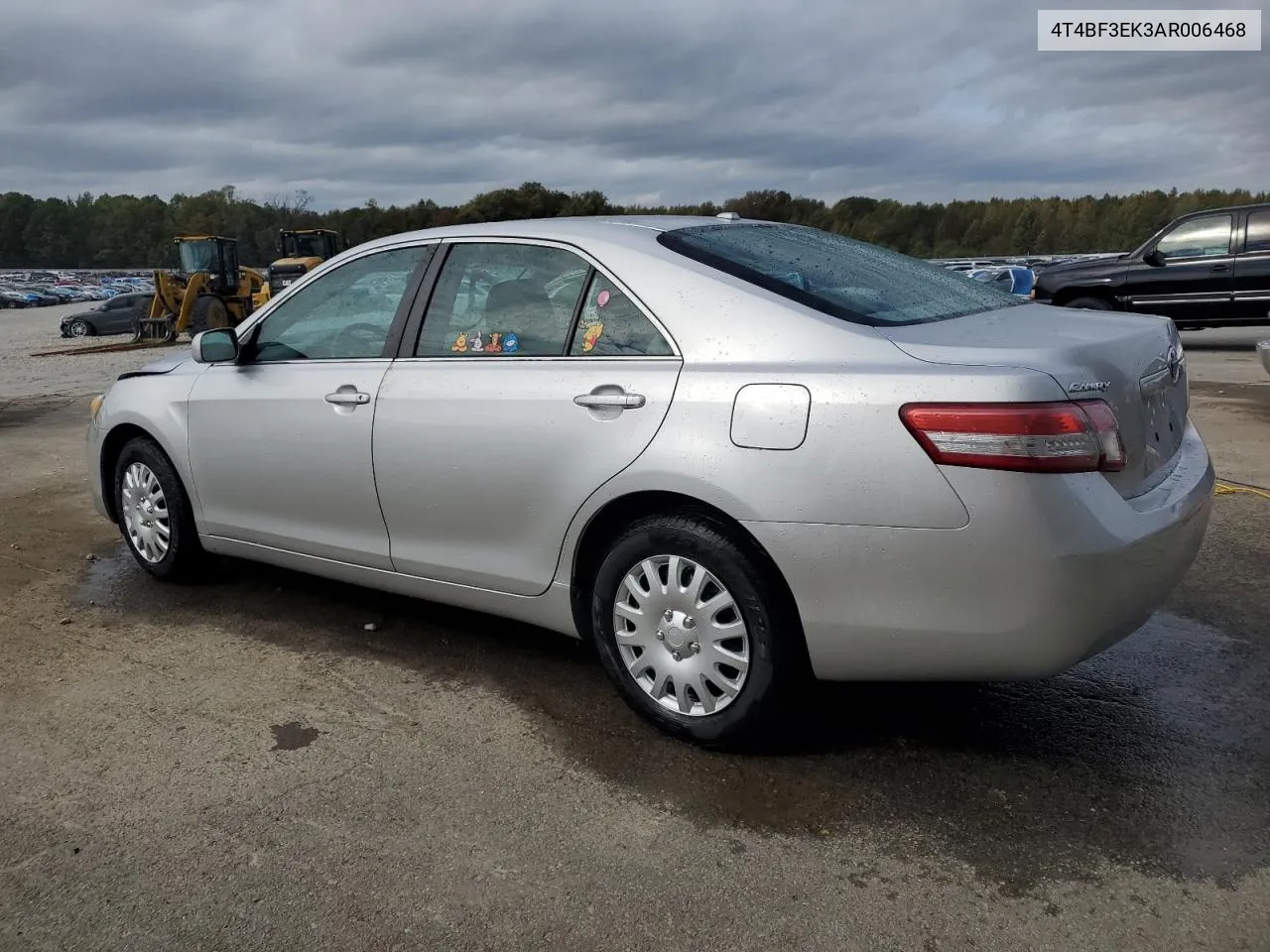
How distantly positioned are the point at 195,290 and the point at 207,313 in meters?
1.19

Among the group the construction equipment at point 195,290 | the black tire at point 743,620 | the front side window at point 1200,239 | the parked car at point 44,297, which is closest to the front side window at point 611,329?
the black tire at point 743,620

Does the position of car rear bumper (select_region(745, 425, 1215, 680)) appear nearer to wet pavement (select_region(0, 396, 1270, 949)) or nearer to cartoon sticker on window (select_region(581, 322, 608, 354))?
wet pavement (select_region(0, 396, 1270, 949))

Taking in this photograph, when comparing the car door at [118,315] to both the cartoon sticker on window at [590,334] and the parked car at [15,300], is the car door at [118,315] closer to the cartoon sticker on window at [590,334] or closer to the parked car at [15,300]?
the parked car at [15,300]

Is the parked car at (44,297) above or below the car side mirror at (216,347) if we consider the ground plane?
above

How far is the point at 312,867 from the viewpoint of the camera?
273 cm

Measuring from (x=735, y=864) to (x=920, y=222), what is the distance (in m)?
67.1

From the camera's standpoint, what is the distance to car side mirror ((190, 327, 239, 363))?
452 cm

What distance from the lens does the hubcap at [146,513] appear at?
497 centimetres

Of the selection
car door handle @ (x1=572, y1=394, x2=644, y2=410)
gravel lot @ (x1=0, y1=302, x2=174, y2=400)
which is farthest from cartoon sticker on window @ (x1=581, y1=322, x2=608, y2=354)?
gravel lot @ (x1=0, y1=302, x2=174, y2=400)

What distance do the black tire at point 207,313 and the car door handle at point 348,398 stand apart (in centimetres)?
2261

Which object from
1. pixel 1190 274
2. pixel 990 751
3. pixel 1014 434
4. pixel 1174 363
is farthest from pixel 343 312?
pixel 1190 274

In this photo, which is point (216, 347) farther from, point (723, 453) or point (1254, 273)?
point (1254, 273)

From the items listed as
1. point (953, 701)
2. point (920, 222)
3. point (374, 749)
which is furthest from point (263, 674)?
point (920, 222)

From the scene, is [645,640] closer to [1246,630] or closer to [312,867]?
[312,867]
